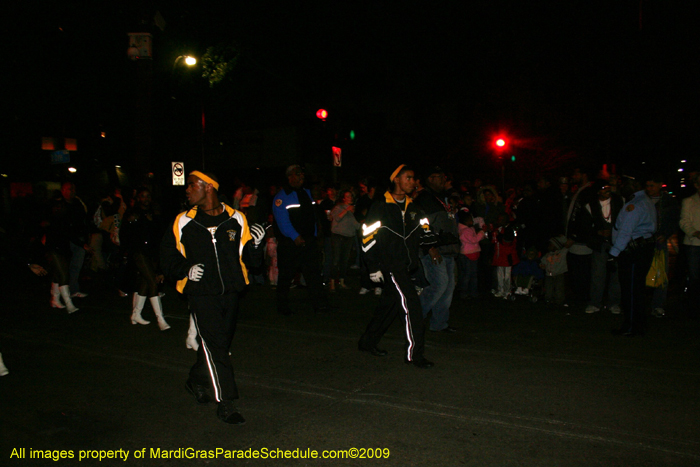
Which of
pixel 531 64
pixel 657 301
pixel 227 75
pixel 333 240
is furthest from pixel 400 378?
pixel 531 64

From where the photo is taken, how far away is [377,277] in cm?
609

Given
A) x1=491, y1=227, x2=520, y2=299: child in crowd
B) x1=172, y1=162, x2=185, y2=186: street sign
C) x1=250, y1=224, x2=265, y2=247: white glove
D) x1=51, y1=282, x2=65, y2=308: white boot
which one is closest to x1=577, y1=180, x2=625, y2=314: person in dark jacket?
x1=491, y1=227, x2=520, y2=299: child in crowd

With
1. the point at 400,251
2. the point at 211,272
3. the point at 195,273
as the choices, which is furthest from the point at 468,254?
the point at 195,273

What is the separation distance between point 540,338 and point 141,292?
5062 millimetres

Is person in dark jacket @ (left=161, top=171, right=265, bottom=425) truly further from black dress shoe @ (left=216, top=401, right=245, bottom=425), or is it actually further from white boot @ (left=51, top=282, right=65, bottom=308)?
white boot @ (left=51, top=282, right=65, bottom=308)

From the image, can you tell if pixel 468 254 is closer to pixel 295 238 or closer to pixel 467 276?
pixel 467 276

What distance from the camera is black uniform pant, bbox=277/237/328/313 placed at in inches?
351

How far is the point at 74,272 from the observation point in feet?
34.3

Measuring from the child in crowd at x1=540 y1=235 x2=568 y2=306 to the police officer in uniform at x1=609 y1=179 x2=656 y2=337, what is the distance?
6.18 ft

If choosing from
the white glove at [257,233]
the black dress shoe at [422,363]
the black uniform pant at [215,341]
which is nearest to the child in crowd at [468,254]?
the black dress shoe at [422,363]

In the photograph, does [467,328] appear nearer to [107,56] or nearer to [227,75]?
[107,56]

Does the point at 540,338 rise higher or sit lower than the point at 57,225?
lower

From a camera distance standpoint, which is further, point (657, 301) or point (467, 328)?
point (657, 301)

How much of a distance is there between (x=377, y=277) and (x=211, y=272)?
6.37 feet
